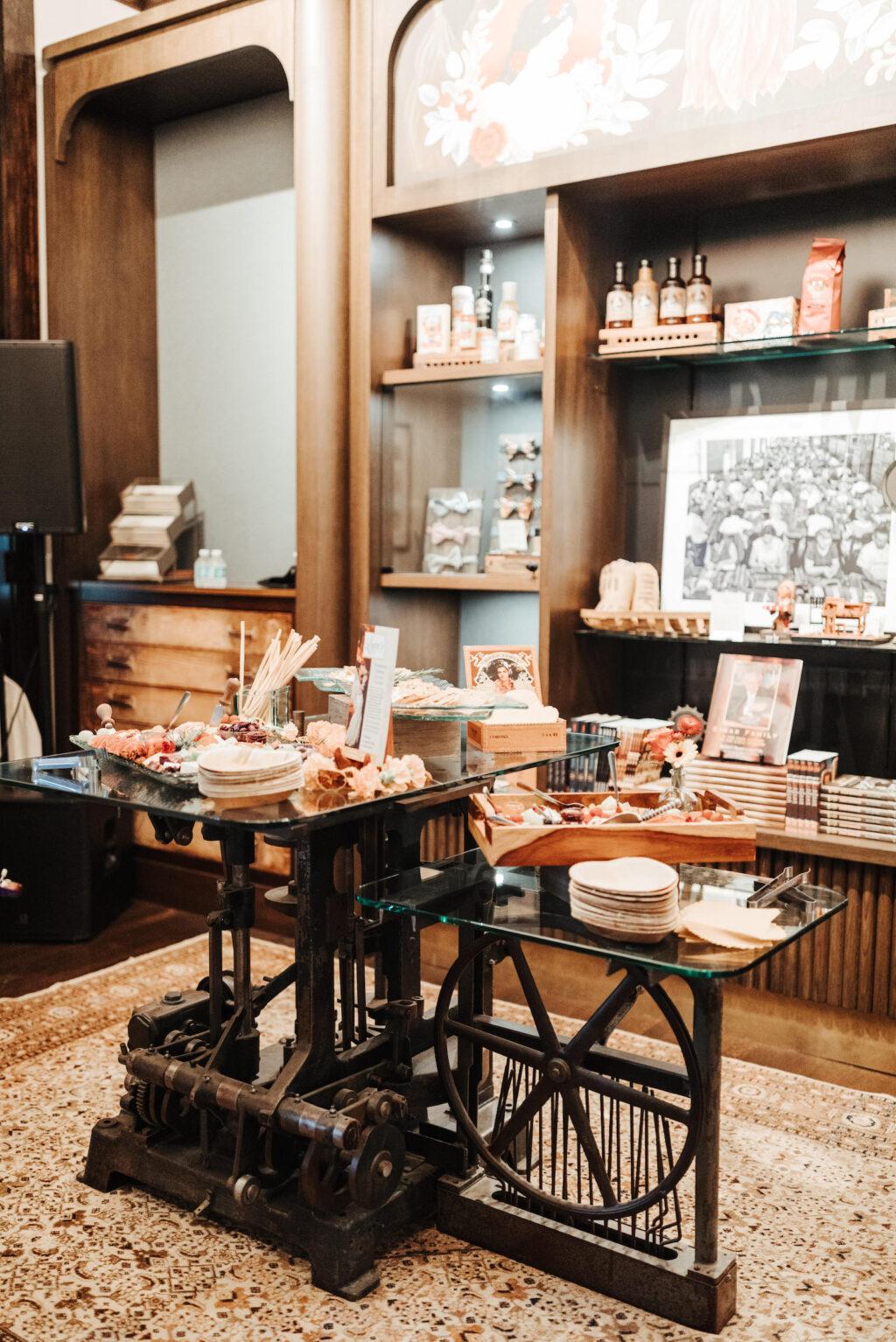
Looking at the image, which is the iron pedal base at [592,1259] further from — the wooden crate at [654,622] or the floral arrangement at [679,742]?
the wooden crate at [654,622]

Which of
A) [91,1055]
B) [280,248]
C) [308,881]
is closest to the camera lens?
[308,881]

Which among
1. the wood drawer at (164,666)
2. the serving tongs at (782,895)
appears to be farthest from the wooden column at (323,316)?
the serving tongs at (782,895)

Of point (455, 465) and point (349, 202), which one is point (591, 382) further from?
point (349, 202)

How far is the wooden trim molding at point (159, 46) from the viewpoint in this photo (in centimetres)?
354

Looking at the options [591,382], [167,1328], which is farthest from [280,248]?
[167,1328]

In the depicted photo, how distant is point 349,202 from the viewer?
11.5 feet

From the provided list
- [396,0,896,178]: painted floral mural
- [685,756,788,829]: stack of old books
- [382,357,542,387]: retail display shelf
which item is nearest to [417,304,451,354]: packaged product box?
[382,357,542,387]: retail display shelf

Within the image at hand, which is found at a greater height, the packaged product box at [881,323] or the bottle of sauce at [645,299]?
the bottle of sauce at [645,299]

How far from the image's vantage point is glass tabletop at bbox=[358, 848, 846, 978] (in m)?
1.60

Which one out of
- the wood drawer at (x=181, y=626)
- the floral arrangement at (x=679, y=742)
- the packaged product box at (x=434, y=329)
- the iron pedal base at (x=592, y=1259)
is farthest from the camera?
the wood drawer at (x=181, y=626)

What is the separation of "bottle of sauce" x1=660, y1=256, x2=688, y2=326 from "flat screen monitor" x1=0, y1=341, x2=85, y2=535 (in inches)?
76.0

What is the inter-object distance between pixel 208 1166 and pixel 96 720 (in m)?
2.40

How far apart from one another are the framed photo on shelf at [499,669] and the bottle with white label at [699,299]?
1.23 m

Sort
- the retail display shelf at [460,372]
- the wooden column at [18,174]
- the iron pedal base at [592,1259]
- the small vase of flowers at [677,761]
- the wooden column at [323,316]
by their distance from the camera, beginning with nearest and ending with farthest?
the iron pedal base at [592,1259], the small vase of flowers at [677,761], the retail display shelf at [460,372], the wooden column at [323,316], the wooden column at [18,174]
